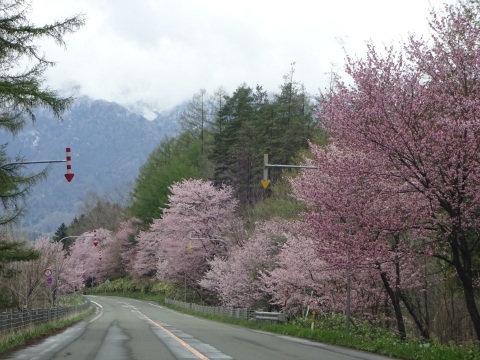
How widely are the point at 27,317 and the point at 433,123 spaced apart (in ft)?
70.5

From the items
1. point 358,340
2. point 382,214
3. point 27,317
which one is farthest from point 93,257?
point 382,214

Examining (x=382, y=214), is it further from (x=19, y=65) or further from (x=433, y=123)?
(x=19, y=65)

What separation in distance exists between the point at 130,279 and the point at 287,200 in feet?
230

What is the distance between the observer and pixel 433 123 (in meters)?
16.0

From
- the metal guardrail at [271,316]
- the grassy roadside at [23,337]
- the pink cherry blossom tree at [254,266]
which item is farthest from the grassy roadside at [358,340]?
the pink cherry blossom tree at [254,266]

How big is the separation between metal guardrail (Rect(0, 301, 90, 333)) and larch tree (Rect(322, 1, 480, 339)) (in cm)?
1502

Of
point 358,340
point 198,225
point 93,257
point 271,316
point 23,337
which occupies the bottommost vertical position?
point 23,337

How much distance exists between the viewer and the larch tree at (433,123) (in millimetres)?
14945

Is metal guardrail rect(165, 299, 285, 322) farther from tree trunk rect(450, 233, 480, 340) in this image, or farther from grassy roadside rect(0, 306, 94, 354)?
tree trunk rect(450, 233, 480, 340)

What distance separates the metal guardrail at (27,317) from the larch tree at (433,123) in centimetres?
1502

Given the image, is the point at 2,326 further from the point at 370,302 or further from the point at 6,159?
the point at 370,302

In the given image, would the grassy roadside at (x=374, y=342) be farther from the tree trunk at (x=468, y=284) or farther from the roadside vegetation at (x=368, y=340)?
the tree trunk at (x=468, y=284)

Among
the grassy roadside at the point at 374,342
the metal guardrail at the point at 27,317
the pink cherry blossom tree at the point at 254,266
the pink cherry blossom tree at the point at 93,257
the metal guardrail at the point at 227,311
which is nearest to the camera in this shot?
the grassy roadside at the point at 374,342

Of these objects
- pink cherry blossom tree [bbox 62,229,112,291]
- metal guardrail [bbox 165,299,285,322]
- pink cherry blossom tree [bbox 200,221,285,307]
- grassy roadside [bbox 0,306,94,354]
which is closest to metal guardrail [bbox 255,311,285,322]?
metal guardrail [bbox 165,299,285,322]
